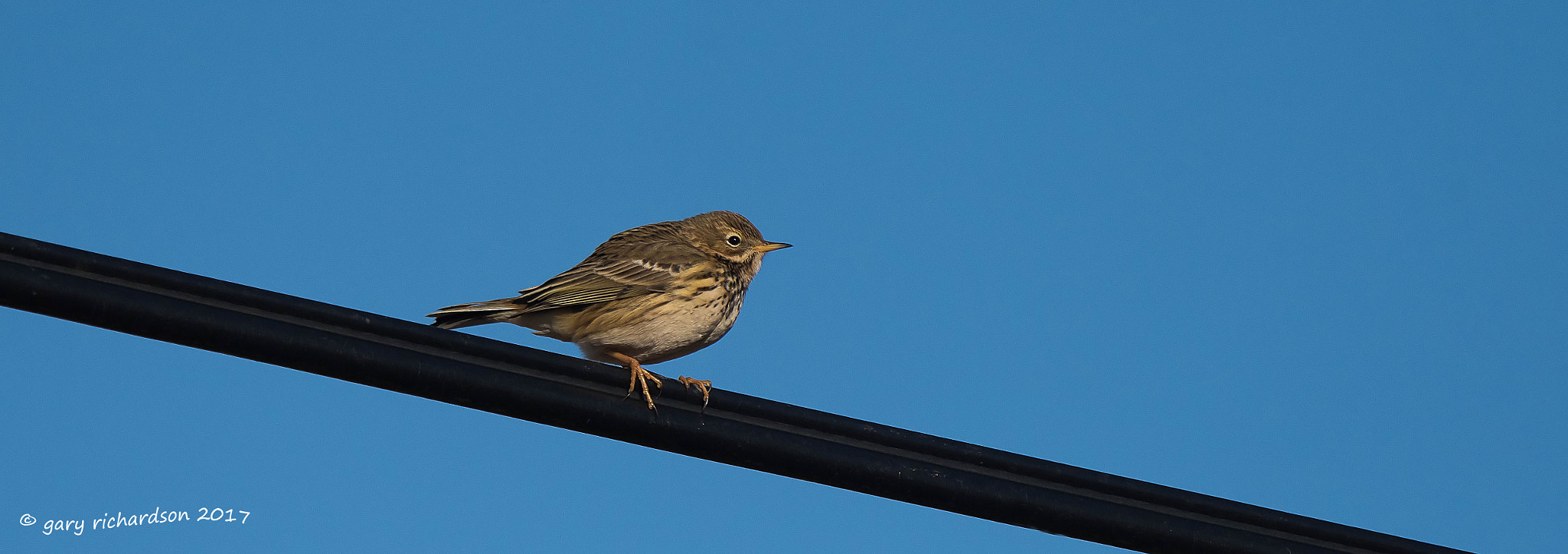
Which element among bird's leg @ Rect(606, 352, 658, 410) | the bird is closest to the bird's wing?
the bird

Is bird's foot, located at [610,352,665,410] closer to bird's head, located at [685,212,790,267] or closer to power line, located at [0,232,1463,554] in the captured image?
power line, located at [0,232,1463,554]

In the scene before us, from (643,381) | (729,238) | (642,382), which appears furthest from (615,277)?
(642,382)

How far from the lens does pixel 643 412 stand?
4.95 meters

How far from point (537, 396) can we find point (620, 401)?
0.32 metres

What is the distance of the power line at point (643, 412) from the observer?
4320mm

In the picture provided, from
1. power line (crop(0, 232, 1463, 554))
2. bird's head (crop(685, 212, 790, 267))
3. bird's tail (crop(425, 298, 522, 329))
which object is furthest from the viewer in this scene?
bird's head (crop(685, 212, 790, 267))

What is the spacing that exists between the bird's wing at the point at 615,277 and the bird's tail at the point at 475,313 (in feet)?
0.49

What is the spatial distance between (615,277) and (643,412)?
14.3 feet

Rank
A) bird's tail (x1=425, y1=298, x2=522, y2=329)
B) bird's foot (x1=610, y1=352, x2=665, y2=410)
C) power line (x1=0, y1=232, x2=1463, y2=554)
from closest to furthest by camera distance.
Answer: power line (x1=0, y1=232, x2=1463, y2=554) → bird's foot (x1=610, y1=352, x2=665, y2=410) → bird's tail (x1=425, y1=298, x2=522, y2=329)

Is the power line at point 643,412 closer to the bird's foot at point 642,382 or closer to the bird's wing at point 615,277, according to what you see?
the bird's foot at point 642,382

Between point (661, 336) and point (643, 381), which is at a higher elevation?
point (661, 336)

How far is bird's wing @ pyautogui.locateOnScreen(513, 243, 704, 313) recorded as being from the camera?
884cm

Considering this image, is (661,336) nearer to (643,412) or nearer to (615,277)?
(615,277)

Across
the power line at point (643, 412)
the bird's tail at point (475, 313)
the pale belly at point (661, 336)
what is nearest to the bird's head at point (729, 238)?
the pale belly at point (661, 336)
